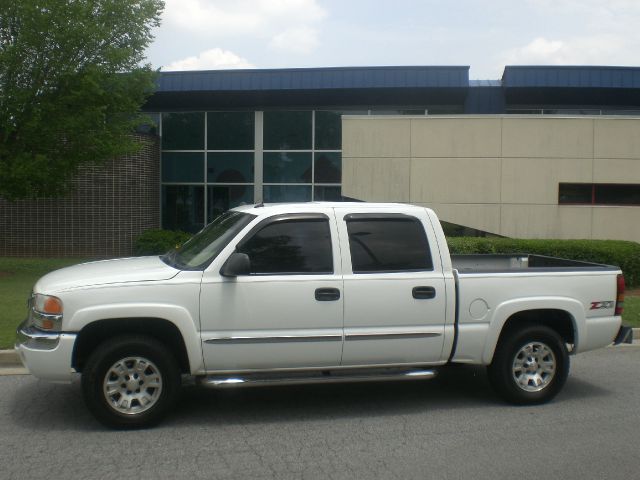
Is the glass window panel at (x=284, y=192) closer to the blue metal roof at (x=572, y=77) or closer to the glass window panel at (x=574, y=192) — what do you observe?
the blue metal roof at (x=572, y=77)

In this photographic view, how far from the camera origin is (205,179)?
25.4 meters

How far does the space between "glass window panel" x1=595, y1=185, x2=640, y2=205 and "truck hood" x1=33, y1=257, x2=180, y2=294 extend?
1598cm

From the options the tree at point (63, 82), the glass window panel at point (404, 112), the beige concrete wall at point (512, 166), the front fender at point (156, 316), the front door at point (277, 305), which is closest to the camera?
the front fender at point (156, 316)

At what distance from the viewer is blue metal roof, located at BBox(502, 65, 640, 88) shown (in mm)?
23125

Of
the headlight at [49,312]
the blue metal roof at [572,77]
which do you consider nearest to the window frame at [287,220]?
the headlight at [49,312]

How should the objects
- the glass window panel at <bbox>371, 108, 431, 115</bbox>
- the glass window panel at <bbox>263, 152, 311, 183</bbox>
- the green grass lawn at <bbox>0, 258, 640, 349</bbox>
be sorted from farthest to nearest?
the glass window panel at <bbox>263, 152, 311, 183</bbox>
the glass window panel at <bbox>371, 108, 431, 115</bbox>
the green grass lawn at <bbox>0, 258, 640, 349</bbox>

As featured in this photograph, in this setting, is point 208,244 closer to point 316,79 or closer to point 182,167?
point 316,79

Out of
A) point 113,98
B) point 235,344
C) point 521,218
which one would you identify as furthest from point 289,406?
point 521,218

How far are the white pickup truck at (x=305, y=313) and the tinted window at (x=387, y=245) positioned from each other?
0.01 m

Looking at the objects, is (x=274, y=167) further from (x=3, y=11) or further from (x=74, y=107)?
(x=3, y=11)

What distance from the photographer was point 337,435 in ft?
19.5

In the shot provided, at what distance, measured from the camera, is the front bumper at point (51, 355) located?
228 inches

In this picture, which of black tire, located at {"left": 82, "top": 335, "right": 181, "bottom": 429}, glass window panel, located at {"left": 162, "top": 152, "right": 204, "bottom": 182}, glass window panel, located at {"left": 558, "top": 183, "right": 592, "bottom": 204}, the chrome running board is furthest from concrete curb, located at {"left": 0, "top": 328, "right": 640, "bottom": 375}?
glass window panel, located at {"left": 162, "top": 152, "right": 204, "bottom": 182}

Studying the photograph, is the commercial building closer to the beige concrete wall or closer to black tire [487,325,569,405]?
the beige concrete wall
